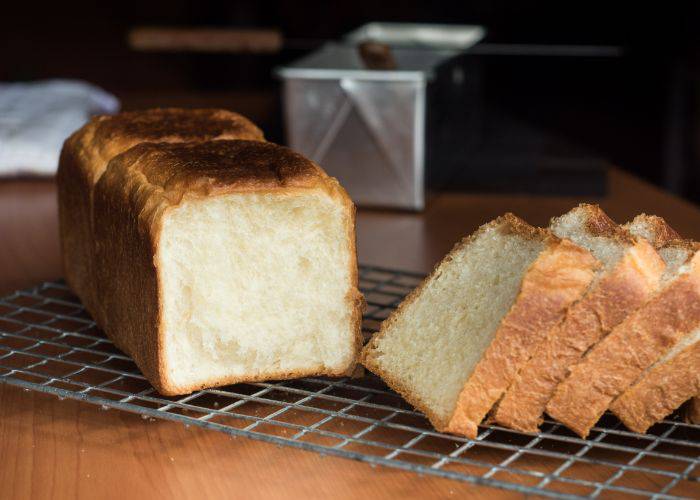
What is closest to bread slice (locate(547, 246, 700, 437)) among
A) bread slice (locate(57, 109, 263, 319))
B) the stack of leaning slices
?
the stack of leaning slices

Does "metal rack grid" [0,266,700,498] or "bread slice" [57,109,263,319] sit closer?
"metal rack grid" [0,266,700,498]

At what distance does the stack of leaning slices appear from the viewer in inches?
53.6

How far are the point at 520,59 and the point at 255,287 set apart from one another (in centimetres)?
266

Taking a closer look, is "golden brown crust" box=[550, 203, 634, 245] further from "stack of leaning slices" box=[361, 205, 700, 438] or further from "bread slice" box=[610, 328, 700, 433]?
"bread slice" box=[610, 328, 700, 433]

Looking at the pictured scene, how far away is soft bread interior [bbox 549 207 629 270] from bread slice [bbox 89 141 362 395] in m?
0.32

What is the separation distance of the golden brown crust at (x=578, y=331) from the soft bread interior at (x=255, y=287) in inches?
12.7

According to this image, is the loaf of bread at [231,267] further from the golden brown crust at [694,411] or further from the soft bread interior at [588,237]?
the golden brown crust at [694,411]

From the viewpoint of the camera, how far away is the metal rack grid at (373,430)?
1.29m

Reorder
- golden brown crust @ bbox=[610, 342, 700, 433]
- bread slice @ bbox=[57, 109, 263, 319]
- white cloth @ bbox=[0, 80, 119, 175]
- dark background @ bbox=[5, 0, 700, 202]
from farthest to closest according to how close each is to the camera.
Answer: dark background @ bbox=[5, 0, 700, 202], white cloth @ bbox=[0, 80, 119, 175], bread slice @ bbox=[57, 109, 263, 319], golden brown crust @ bbox=[610, 342, 700, 433]

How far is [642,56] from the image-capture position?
4.02m

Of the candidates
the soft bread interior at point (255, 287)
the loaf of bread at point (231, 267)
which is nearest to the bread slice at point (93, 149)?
the loaf of bread at point (231, 267)

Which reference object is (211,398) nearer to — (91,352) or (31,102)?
(91,352)

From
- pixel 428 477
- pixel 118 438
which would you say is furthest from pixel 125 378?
pixel 428 477

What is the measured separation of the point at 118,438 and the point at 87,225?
0.55 metres
